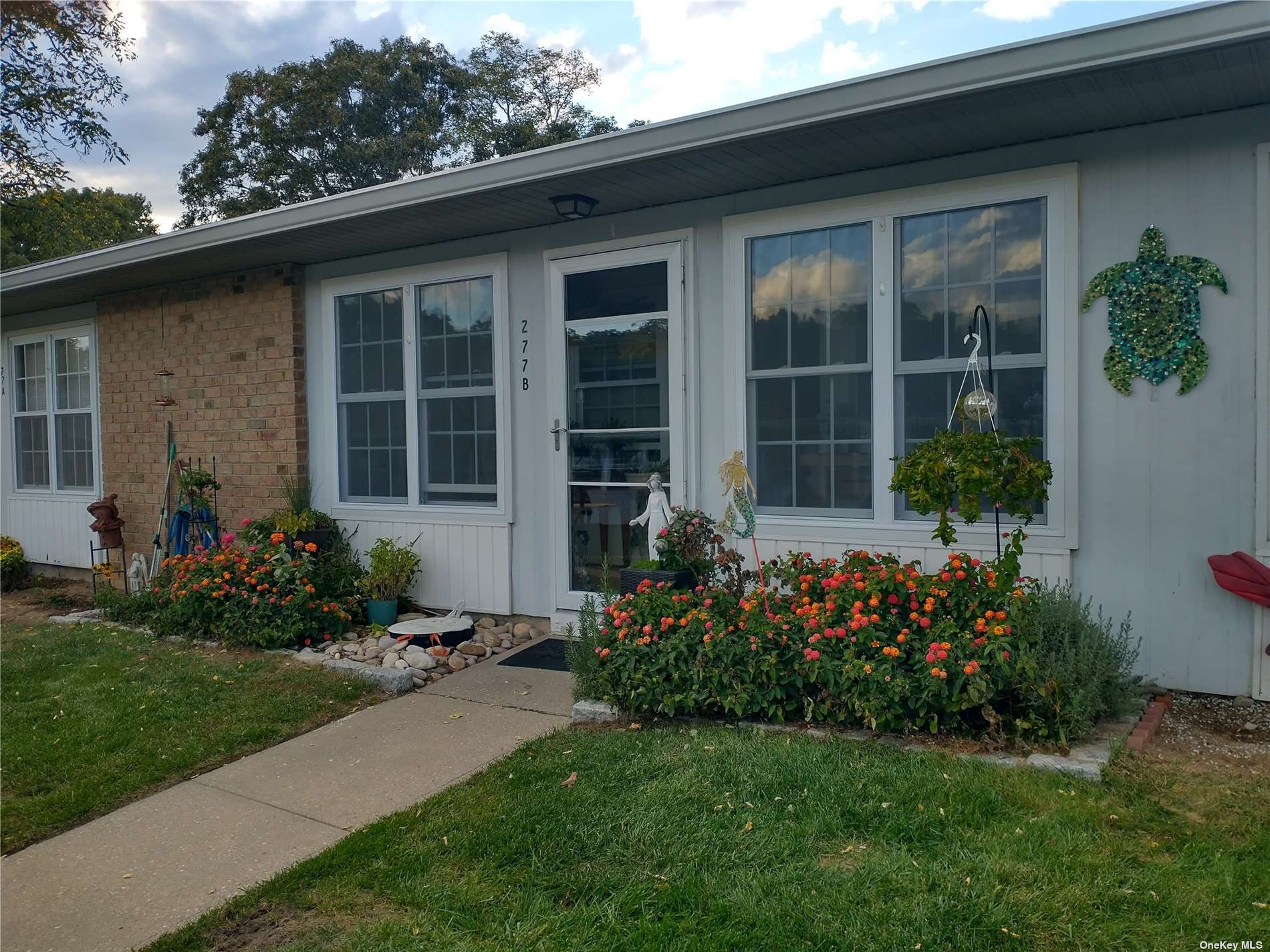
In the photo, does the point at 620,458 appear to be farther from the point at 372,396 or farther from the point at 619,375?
the point at 372,396

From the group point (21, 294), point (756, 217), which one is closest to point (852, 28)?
point (756, 217)

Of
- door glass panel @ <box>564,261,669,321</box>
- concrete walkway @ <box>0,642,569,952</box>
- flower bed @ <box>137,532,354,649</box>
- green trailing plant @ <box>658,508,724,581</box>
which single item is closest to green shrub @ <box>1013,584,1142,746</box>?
green trailing plant @ <box>658,508,724,581</box>

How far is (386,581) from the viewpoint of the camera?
650 cm

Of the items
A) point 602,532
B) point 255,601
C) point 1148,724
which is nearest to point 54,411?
point 255,601

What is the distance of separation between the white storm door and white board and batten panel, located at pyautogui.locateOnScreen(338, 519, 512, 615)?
19.5 inches

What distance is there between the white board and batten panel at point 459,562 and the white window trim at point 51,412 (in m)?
3.96

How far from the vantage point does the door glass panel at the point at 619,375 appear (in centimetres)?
574

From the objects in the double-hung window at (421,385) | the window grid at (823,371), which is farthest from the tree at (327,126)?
the window grid at (823,371)

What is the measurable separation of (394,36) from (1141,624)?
20.9 meters

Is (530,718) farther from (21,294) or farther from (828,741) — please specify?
(21,294)

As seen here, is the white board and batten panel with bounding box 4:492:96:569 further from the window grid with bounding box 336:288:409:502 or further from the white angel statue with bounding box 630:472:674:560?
the white angel statue with bounding box 630:472:674:560

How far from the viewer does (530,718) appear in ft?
14.9

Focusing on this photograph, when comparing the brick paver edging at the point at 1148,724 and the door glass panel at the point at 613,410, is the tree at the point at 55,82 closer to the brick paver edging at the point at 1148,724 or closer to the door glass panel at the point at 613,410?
the door glass panel at the point at 613,410

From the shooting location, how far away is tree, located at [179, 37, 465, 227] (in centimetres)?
2020
